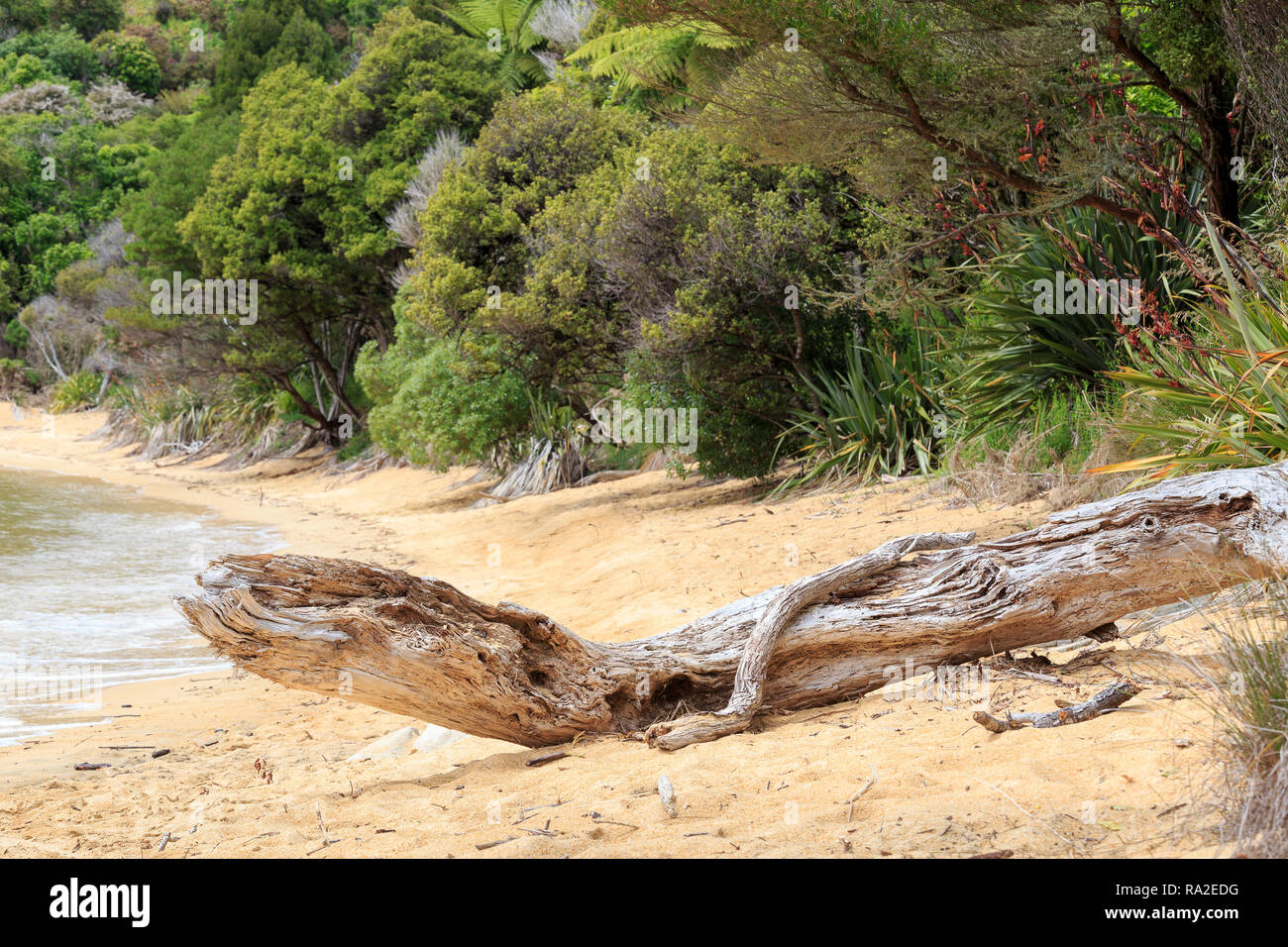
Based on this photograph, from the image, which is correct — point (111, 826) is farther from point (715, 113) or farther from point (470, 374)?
point (470, 374)

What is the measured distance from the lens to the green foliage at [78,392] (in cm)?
3838

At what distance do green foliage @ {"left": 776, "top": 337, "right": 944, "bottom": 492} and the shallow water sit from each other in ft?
20.2

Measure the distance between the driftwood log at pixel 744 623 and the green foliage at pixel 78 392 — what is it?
3957cm

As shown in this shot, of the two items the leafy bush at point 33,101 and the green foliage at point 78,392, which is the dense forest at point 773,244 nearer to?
the green foliage at point 78,392

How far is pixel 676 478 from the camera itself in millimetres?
13766

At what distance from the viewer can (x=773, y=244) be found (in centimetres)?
1033

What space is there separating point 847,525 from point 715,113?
3.33 m

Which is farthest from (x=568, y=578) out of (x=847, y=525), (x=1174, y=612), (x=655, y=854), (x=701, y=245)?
(x=655, y=854)

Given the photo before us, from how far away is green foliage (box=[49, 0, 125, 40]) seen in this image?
54.7 metres
